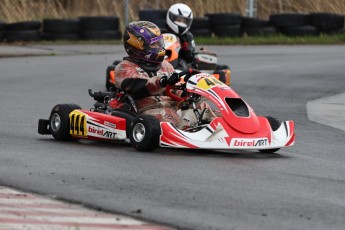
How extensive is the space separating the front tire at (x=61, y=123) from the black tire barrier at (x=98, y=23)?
526 inches

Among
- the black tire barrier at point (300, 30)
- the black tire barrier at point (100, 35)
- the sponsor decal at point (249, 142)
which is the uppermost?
the sponsor decal at point (249, 142)

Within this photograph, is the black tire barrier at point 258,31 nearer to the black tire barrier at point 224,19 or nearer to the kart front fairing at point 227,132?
the black tire barrier at point 224,19

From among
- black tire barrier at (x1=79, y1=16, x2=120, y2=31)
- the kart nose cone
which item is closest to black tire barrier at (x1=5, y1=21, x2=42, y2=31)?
black tire barrier at (x1=79, y1=16, x2=120, y2=31)

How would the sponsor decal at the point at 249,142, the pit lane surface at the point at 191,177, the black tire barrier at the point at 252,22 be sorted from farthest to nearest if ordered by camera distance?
the black tire barrier at the point at 252,22 < the sponsor decal at the point at 249,142 < the pit lane surface at the point at 191,177

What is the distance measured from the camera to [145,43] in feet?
29.3

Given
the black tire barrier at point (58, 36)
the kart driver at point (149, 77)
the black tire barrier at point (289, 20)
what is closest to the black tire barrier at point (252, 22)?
the black tire barrier at point (289, 20)

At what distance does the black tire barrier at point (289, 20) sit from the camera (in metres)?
23.2

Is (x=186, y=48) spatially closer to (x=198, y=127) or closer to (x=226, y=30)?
(x=198, y=127)

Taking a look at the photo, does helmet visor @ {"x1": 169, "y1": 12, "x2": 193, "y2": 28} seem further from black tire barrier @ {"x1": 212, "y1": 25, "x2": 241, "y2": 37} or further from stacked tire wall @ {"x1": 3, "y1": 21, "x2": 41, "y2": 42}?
black tire barrier @ {"x1": 212, "y1": 25, "x2": 241, "y2": 37}

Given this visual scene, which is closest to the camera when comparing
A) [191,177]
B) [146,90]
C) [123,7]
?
[191,177]

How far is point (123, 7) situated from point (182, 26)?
12087 mm

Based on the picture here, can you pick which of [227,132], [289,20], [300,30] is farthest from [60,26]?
[227,132]

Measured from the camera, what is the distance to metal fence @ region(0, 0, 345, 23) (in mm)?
24188

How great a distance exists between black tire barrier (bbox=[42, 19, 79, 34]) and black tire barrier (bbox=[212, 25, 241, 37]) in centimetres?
313
